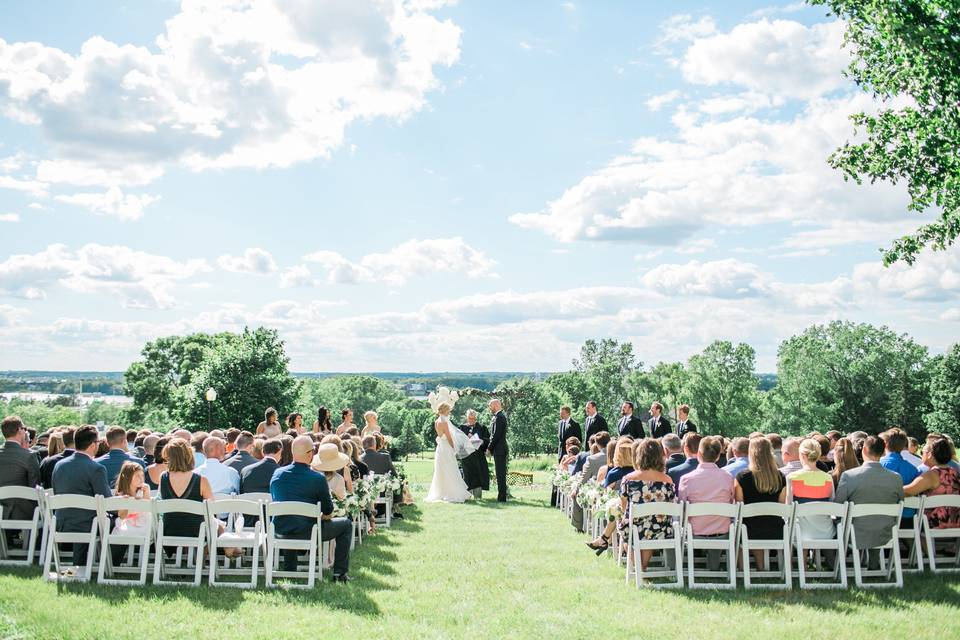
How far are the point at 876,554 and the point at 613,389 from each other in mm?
73434

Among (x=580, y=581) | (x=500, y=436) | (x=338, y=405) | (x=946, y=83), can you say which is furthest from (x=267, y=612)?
(x=338, y=405)

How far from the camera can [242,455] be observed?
10805 millimetres

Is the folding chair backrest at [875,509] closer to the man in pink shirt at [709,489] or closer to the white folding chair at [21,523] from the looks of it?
the man in pink shirt at [709,489]

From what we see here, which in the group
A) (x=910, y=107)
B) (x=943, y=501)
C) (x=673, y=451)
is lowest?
(x=943, y=501)

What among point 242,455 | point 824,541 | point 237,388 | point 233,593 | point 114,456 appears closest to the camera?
point 233,593

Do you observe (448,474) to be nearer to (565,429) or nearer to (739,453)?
(565,429)

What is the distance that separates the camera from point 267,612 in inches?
272

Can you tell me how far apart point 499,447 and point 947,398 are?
54.4 meters

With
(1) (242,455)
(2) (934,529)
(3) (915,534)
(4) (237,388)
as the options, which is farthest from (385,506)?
(4) (237,388)

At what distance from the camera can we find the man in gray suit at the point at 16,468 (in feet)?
29.1

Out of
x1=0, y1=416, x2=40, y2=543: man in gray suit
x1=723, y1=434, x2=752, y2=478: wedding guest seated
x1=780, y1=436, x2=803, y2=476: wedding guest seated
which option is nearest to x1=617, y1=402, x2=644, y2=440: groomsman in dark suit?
x1=723, y1=434, x2=752, y2=478: wedding guest seated

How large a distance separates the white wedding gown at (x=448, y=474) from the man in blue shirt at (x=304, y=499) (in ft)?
28.5

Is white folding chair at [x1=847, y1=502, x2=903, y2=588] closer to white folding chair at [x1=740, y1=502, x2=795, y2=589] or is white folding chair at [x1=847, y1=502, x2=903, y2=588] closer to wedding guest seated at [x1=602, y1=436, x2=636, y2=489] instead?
white folding chair at [x1=740, y1=502, x2=795, y2=589]

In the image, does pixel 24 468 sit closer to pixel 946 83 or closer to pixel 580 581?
pixel 580 581
